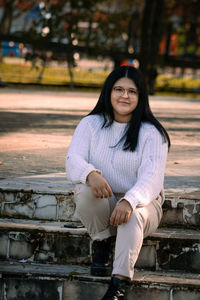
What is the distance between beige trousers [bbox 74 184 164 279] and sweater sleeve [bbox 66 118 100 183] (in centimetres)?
7

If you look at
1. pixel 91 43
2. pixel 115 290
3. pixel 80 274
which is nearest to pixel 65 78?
pixel 91 43

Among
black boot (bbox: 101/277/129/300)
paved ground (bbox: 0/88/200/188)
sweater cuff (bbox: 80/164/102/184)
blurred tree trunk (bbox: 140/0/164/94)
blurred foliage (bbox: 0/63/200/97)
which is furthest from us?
blurred foliage (bbox: 0/63/200/97)

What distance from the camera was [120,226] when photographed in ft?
12.7

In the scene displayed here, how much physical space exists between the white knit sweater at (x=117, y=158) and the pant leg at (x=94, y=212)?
0.10 metres

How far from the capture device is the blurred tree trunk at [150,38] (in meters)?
15.6

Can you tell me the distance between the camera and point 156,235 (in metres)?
4.27

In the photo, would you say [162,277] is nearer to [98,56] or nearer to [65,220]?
[65,220]

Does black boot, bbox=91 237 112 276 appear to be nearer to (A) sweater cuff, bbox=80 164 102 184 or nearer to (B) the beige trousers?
(B) the beige trousers

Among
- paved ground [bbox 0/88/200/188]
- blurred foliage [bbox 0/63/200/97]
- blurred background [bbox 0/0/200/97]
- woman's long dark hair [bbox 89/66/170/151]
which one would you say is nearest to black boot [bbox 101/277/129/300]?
woman's long dark hair [bbox 89/66/170/151]

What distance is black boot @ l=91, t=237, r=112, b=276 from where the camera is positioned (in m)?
4.05

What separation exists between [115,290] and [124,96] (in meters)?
1.16

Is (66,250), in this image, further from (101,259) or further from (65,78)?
(65,78)

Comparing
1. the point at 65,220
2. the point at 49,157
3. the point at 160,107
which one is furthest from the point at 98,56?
the point at 65,220

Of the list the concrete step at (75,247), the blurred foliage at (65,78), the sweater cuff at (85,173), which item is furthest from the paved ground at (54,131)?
the blurred foliage at (65,78)
